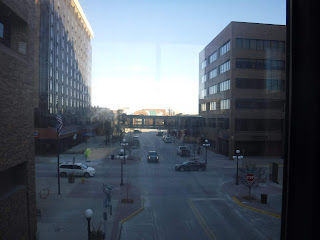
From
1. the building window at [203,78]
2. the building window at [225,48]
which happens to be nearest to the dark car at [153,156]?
the building window at [203,78]

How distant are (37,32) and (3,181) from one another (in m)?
1.69

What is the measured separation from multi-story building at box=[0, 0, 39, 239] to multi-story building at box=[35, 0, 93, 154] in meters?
0.11

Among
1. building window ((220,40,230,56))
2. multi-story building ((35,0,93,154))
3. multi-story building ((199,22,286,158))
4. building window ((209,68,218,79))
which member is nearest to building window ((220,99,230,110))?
multi-story building ((199,22,286,158))

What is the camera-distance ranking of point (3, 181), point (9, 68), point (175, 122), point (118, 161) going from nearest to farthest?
1. point (9, 68)
2. point (3, 181)
3. point (175, 122)
4. point (118, 161)

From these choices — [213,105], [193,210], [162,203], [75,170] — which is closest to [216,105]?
[213,105]

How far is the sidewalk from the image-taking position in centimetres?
338

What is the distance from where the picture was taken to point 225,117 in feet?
27.1

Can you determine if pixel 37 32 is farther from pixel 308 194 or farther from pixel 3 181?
pixel 308 194

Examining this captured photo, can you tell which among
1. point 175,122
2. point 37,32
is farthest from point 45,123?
point 175,122

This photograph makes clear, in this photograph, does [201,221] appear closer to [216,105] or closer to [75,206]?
[75,206]

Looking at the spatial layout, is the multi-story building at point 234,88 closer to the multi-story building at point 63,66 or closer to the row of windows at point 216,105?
the row of windows at point 216,105

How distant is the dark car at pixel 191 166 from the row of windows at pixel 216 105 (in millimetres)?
2171

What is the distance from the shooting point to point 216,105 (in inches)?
296

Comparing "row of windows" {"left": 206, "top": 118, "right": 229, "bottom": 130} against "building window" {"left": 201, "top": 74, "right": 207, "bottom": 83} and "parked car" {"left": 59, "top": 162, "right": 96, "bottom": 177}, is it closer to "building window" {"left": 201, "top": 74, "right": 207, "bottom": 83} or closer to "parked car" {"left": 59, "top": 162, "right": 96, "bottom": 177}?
"building window" {"left": 201, "top": 74, "right": 207, "bottom": 83}
